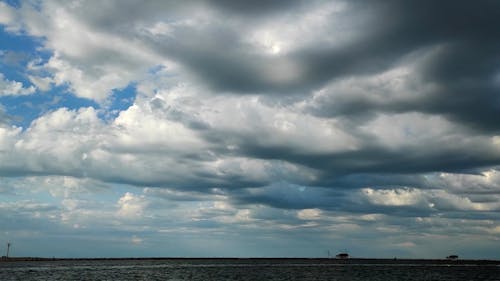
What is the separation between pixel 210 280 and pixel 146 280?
1817 cm

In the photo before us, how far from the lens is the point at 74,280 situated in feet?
406

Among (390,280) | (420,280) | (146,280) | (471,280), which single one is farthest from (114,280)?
(471,280)

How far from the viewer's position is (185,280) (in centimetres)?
12475

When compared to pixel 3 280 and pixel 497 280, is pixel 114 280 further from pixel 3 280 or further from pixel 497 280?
pixel 497 280

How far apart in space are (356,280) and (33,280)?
9116cm

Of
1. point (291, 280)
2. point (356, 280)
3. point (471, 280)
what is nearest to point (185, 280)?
point (291, 280)

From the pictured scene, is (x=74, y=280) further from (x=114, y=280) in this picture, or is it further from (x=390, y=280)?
(x=390, y=280)

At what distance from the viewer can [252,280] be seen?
124m

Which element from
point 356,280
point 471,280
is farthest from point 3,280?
point 471,280

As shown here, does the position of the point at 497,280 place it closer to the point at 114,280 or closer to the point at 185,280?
the point at 185,280

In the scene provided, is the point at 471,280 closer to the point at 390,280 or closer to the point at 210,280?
the point at 390,280

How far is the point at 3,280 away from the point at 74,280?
20.1 metres

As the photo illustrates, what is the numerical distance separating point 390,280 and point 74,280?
88.9 metres

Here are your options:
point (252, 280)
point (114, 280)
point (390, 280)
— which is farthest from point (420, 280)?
point (114, 280)
